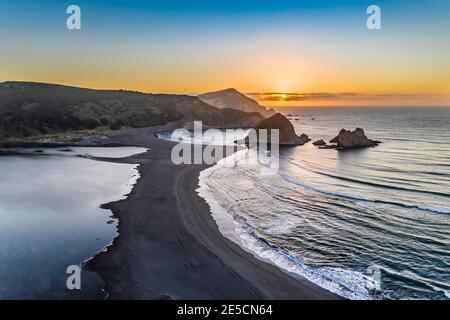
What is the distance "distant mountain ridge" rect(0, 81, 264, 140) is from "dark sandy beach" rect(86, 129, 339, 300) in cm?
6838

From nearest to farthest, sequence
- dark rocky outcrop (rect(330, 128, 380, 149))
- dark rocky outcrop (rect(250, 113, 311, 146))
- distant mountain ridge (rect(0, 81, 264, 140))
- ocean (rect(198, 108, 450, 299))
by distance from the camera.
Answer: ocean (rect(198, 108, 450, 299)) → dark rocky outcrop (rect(330, 128, 380, 149)) → dark rocky outcrop (rect(250, 113, 311, 146)) → distant mountain ridge (rect(0, 81, 264, 140))

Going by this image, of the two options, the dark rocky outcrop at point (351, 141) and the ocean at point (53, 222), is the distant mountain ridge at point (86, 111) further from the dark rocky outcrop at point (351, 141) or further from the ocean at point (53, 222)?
the dark rocky outcrop at point (351, 141)

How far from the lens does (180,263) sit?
64.1 ft

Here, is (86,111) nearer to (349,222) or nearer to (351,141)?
(351,141)

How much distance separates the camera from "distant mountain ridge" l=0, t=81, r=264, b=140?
8994cm

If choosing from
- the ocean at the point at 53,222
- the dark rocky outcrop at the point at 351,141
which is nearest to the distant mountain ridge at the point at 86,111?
the ocean at the point at 53,222

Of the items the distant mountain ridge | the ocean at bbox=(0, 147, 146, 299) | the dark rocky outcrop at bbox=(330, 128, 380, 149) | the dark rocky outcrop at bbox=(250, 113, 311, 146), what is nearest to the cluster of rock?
the dark rocky outcrop at bbox=(330, 128, 380, 149)

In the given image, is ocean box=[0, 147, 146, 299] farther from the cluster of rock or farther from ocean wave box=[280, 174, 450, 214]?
the cluster of rock

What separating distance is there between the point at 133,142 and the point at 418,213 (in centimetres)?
6316

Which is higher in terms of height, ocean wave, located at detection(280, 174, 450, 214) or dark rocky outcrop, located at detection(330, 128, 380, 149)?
dark rocky outcrop, located at detection(330, 128, 380, 149)

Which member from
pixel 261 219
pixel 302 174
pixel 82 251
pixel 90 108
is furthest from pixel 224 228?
pixel 90 108

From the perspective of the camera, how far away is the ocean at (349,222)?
18672mm

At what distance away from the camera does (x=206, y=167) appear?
5100cm

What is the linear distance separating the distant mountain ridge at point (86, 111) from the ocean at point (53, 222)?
43704 millimetres
